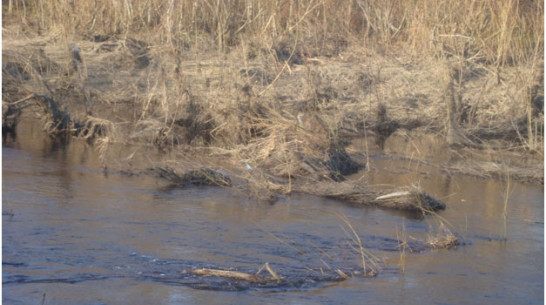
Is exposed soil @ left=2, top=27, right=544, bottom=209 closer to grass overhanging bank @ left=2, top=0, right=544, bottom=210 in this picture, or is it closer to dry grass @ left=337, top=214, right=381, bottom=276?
grass overhanging bank @ left=2, top=0, right=544, bottom=210

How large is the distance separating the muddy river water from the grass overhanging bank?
54 cm

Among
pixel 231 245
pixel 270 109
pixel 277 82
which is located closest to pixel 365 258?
pixel 231 245

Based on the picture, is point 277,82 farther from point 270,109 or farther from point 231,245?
point 231,245

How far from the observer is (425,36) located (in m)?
12.7

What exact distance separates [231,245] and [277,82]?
6011 mm

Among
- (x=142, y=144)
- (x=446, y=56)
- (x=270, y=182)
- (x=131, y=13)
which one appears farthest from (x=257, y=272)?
(x=131, y=13)

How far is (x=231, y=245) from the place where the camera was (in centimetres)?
593

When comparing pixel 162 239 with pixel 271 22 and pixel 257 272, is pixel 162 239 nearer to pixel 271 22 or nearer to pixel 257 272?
pixel 257 272

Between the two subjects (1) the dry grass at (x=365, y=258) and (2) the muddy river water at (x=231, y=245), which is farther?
(1) the dry grass at (x=365, y=258)

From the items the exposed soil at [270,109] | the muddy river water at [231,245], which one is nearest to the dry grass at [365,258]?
the muddy river water at [231,245]

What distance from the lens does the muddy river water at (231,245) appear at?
502 cm

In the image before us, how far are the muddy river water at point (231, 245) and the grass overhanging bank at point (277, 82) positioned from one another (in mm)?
545

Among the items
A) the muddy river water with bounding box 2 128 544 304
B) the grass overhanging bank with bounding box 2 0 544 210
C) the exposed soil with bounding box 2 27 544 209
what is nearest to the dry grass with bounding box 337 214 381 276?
the muddy river water with bounding box 2 128 544 304

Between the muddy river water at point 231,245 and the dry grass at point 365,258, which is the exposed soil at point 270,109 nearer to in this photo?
the muddy river water at point 231,245
